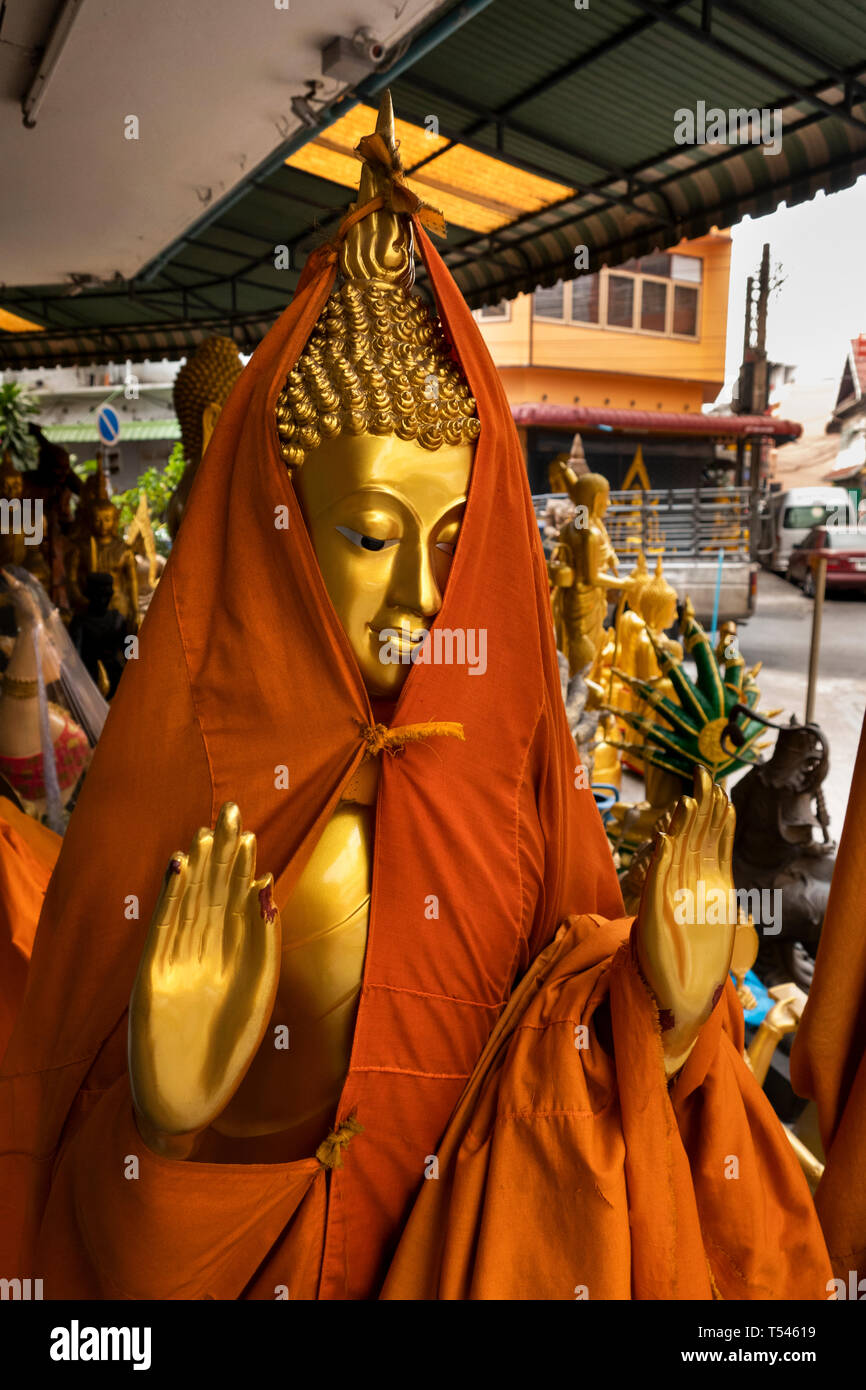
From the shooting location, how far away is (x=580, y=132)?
12.4 feet

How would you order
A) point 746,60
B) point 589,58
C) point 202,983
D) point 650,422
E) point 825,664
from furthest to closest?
point 650,422 < point 825,664 < point 589,58 < point 746,60 < point 202,983

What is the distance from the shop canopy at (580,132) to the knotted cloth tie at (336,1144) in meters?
1.78

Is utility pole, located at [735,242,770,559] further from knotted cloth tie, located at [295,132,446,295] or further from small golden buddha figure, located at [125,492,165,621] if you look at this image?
knotted cloth tie, located at [295,132,446,295]

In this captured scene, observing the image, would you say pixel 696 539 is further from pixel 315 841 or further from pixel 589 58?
pixel 315 841

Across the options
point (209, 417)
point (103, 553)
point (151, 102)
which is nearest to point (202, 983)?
point (209, 417)

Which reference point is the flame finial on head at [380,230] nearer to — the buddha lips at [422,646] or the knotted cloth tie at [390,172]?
the knotted cloth tie at [390,172]

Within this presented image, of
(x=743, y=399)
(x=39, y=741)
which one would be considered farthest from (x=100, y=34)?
(x=743, y=399)

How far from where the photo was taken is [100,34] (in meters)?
2.67

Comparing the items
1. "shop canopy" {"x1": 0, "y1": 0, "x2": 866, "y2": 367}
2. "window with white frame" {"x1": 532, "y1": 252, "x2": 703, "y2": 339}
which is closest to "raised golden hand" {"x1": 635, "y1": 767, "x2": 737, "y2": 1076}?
"shop canopy" {"x1": 0, "y1": 0, "x2": 866, "y2": 367}

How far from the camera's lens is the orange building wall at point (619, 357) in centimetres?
1279

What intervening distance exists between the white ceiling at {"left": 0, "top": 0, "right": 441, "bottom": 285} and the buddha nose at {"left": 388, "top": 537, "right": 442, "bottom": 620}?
215 centimetres

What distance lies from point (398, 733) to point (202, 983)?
0.41 m

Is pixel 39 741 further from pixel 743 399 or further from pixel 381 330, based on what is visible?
pixel 743 399

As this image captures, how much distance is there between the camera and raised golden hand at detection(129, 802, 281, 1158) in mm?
927
